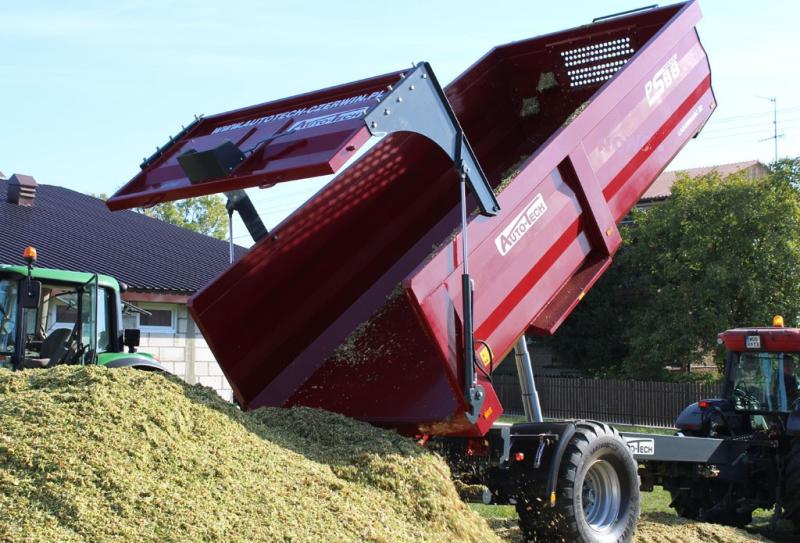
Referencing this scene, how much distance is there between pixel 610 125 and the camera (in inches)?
265

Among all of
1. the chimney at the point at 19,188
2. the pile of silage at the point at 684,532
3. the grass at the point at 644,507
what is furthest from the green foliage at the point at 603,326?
the pile of silage at the point at 684,532

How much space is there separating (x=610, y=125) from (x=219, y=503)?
396 cm

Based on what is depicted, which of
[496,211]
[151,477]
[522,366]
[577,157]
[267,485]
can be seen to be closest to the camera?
[151,477]

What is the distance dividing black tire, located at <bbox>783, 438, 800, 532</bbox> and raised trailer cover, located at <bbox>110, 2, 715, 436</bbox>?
2.54 metres

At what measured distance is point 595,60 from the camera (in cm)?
800

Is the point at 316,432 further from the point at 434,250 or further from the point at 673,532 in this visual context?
the point at 673,532

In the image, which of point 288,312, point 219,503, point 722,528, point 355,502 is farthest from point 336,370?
point 722,528

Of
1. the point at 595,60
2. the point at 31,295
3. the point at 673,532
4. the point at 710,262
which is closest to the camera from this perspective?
the point at 673,532

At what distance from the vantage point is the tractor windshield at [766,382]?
28.0 feet

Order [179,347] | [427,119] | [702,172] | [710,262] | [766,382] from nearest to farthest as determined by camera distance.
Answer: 1. [427,119]
2. [766,382]
3. [179,347]
4. [710,262]
5. [702,172]

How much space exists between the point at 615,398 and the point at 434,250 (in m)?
17.1

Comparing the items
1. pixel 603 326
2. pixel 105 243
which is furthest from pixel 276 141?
pixel 603 326

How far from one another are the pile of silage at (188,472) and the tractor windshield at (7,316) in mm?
3012

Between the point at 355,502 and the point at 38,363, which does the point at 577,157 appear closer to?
the point at 355,502
